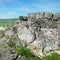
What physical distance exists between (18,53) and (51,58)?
401 centimetres

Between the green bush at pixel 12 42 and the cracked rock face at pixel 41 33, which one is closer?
the cracked rock face at pixel 41 33

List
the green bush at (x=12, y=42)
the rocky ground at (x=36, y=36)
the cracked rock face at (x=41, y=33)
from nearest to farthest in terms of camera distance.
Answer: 1. the rocky ground at (x=36, y=36)
2. the cracked rock face at (x=41, y=33)
3. the green bush at (x=12, y=42)

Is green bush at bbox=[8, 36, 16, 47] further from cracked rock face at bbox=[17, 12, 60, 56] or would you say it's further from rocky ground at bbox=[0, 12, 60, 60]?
cracked rock face at bbox=[17, 12, 60, 56]

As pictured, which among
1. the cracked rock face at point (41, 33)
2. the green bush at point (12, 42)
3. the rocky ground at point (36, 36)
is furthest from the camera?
the green bush at point (12, 42)

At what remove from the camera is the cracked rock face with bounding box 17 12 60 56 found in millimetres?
24594

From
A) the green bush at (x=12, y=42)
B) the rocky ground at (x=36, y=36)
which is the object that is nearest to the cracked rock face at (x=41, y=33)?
the rocky ground at (x=36, y=36)

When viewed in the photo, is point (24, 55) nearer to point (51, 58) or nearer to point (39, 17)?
point (51, 58)

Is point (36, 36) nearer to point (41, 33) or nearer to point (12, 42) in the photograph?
point (41, 33)

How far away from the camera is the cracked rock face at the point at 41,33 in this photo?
2459cm

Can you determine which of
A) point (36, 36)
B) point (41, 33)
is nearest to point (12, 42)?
point (36, 36)

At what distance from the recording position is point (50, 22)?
86.3 feet

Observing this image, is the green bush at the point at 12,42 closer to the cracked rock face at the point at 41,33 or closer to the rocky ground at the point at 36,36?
the rocky ground at the point at 36,36

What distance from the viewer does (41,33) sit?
2564cm

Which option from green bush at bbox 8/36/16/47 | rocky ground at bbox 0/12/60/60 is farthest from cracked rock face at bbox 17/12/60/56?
green bush at bbox 8/36/16/47
